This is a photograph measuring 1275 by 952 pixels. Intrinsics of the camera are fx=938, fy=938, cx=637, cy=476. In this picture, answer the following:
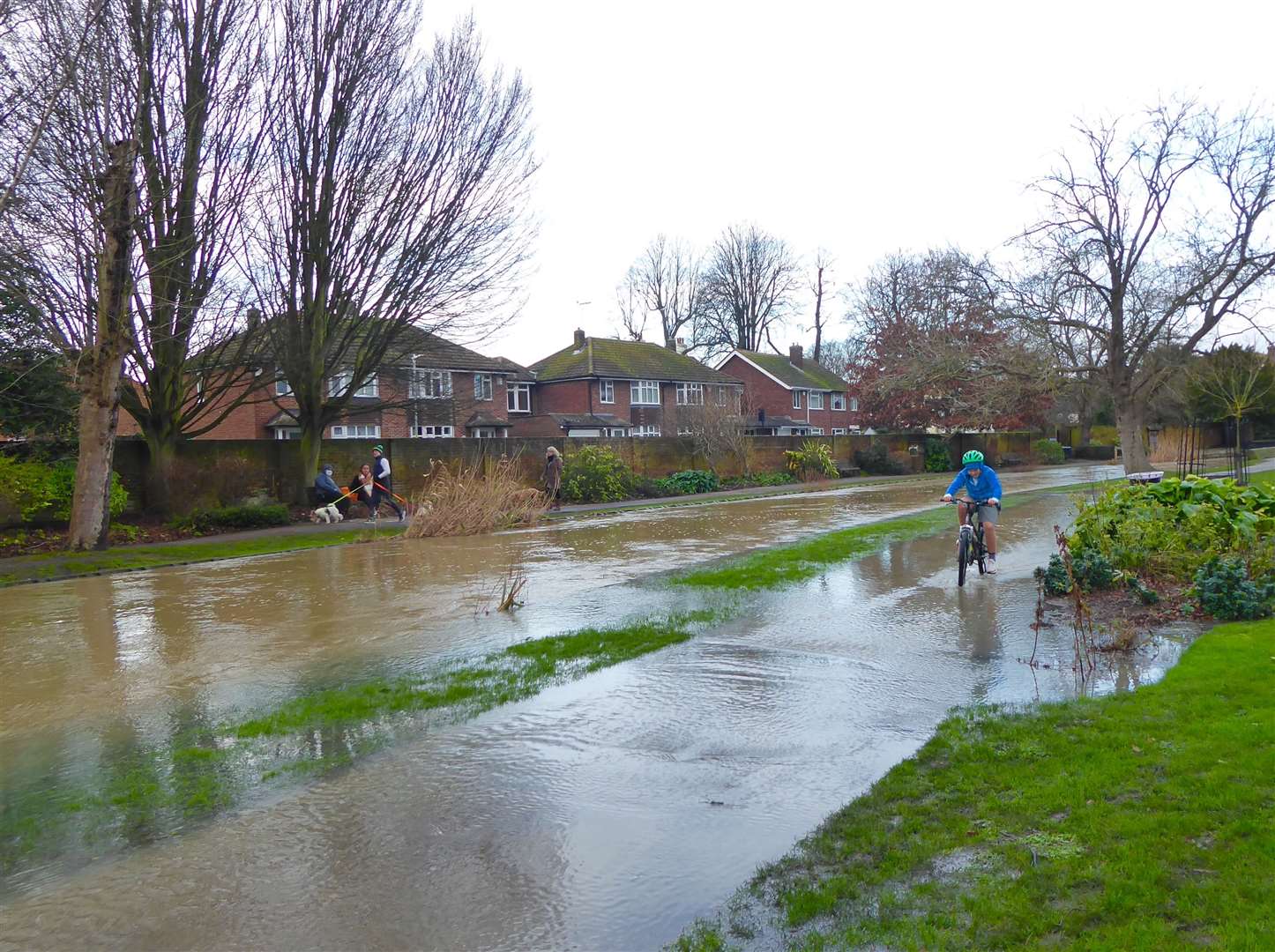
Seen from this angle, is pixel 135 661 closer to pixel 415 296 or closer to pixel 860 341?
pixel 415 296

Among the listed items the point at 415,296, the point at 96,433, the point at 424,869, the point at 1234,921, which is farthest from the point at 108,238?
the point at 1234,921

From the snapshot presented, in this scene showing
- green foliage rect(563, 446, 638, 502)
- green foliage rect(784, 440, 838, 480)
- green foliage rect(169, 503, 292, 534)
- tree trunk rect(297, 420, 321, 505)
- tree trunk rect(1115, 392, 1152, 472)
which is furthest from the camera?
green foliage rect(784, 440, 838, 480)

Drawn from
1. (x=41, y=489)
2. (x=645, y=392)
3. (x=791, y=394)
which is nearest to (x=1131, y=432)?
(x=41, y=489)

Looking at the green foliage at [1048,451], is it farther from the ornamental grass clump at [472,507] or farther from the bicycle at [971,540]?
the bicycle at [971,540]

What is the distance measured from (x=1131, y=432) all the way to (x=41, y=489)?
26.3m

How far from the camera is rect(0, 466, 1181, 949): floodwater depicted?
396cm

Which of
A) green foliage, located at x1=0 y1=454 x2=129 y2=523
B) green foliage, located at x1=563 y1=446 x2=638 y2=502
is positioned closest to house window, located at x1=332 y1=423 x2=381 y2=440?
green foliage, located at x1=563 y1=446 x2=638 y2=502

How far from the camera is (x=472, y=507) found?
1975cm

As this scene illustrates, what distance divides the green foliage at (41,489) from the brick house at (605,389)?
30600 millimetres

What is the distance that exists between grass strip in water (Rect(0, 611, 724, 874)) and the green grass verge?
10.5 meters

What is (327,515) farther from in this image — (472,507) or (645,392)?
(645,392)

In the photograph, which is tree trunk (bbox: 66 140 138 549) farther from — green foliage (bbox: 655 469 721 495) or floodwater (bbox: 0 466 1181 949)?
green foliage (bbox: 655 469 721 495)

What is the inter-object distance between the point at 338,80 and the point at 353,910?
898 inches

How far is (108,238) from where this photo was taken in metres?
16.9
